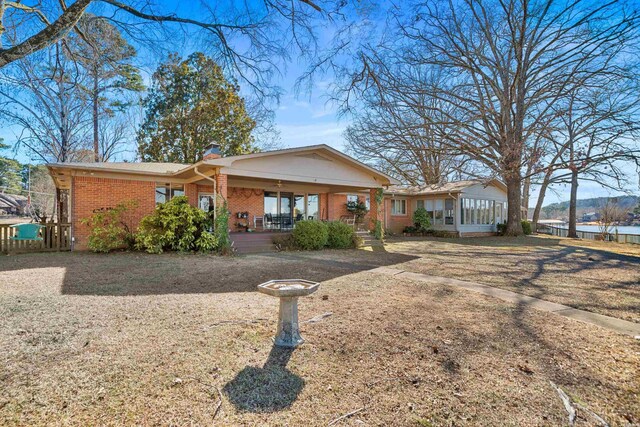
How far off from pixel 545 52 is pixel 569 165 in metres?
6.14

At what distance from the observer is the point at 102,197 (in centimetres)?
1201

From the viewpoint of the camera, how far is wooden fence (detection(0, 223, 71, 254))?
10703mm

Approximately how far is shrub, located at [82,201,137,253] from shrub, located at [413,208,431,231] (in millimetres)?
16235

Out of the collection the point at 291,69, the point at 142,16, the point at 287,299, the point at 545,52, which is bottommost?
the point at 287,299

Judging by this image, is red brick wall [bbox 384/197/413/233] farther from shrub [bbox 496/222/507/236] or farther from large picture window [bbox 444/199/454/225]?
shrub [bbox 496/222/507/236]

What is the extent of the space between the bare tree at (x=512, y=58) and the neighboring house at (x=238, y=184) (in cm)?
535

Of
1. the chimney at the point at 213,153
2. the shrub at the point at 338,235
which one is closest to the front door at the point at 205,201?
the chimney at the point at 213,153

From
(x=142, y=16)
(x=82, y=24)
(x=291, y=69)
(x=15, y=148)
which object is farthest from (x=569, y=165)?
(x=15, y=148)

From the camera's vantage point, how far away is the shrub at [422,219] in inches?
840

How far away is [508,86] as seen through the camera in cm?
1730

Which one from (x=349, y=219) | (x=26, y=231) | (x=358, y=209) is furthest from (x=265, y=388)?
(x=358, y=209)

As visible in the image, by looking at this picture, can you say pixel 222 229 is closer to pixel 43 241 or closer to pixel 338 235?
pixel 338 235

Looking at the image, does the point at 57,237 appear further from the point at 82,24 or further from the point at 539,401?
the point at 539,401

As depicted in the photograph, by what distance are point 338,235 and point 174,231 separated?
6.09 metres
